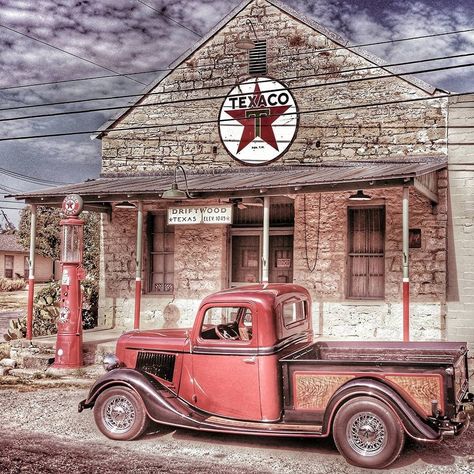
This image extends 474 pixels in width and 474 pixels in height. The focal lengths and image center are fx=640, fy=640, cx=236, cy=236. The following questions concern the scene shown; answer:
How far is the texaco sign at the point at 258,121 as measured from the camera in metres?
12.8

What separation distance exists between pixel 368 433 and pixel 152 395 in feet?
7.31

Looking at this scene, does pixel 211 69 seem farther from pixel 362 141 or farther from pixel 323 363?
pixel 323 363

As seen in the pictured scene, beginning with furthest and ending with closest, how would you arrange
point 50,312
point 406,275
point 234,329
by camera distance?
point 50,312, point 406,275, point 234,329

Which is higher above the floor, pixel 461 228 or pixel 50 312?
pixel 461 228

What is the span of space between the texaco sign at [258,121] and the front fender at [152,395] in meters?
7.05

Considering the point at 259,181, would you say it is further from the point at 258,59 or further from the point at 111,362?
the point at 111,362

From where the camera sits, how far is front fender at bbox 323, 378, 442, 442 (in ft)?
18.5

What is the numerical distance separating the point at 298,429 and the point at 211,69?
9279 millimetres

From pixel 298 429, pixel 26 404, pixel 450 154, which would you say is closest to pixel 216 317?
pixel 26 404

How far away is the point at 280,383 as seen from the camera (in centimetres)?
632

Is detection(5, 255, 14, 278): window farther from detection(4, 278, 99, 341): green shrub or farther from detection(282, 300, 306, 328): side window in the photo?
detection(282, 300, 306, 328): side window

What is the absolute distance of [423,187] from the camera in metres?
10.2

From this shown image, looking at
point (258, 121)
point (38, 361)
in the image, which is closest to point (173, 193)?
point (258, 121)

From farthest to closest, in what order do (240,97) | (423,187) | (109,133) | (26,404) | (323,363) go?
(109,133)
(240,97)
(423,187)
(26,404)
(323,363)
